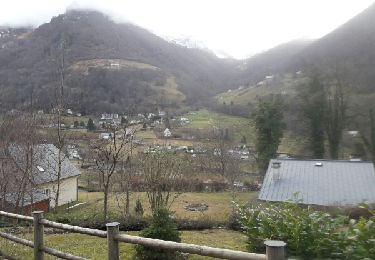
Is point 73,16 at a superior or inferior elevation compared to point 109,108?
superior

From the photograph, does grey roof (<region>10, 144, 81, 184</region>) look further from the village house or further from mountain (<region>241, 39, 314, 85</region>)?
mountain (<region>241, 39, 314, 85</region>)

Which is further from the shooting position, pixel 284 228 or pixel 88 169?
pixel 88 169

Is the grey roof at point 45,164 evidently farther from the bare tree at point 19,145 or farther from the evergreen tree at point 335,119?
the evergreen tree at point 335,119

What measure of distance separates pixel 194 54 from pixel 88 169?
389 ft

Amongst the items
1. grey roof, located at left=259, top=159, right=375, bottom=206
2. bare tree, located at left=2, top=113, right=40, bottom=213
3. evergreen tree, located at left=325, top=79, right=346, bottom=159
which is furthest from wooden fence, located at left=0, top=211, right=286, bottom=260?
evergreen tree, located at left=325, top=79, right=346, bottom=159

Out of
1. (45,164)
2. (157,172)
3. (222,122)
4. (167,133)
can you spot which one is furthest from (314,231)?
(222,122)

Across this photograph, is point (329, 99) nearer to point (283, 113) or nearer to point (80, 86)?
point (283, 113)

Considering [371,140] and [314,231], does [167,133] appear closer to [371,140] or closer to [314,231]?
[371,140]

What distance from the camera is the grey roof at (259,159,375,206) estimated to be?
2166cm

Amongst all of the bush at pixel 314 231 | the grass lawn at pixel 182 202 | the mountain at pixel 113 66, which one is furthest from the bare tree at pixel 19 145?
the mountain at pixel 113 66

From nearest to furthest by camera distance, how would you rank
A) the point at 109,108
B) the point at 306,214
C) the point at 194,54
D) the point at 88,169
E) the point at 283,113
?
1. the point at 306,214
2. the point at 283,113
3. the point at 88,169
4. the point at 109,108
5. the point at 194,54

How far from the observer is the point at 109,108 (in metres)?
68.7

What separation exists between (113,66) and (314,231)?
350ft

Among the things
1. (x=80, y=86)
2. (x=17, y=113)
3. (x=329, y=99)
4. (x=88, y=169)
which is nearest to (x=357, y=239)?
(x=17, y=113)
